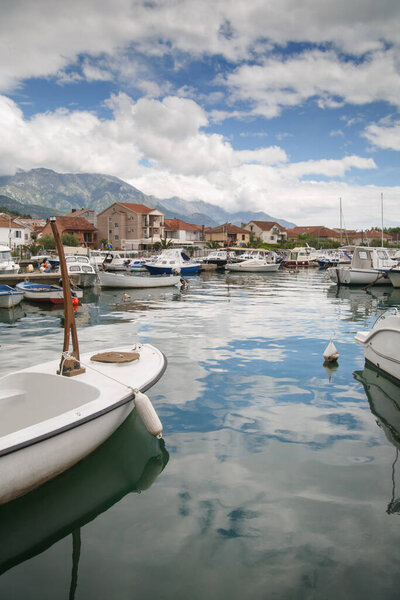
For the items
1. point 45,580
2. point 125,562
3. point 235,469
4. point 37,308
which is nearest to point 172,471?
point 235,469

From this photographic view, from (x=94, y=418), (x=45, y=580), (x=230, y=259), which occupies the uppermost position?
(x=230, y=259)

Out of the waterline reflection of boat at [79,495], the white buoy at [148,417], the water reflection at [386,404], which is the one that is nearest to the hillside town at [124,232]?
the water reflection at [386,404]

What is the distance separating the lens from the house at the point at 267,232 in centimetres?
12550

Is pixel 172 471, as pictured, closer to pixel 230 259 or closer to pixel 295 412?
pixel 295 412

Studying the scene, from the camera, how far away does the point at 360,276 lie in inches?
1467

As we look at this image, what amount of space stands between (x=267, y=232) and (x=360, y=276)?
9179cm

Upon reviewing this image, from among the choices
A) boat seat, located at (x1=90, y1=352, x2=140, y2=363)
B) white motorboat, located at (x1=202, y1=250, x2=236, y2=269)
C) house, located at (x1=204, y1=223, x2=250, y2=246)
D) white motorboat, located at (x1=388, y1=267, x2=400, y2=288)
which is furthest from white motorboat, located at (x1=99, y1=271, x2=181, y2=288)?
house, located at (x1=204, y1=223, x2=250, y2=246)

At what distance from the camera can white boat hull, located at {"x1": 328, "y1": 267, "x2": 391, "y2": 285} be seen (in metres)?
36.9

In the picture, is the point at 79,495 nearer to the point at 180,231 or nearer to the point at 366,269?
the point at 366,269

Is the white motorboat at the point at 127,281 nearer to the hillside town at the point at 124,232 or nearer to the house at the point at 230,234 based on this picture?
the hillside town at the point at 124,232

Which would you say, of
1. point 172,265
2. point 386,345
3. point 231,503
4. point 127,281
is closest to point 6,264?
point 127,281

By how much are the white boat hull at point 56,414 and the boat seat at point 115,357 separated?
3.6 inches

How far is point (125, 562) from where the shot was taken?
4293mm

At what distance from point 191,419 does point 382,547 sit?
408 centimetres
